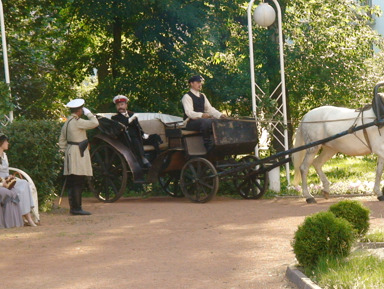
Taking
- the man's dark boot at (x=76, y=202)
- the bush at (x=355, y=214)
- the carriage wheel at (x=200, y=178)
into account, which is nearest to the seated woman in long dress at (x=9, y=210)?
the man's dark boot at (x=76, y=202)

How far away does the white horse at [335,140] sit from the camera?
49.5ft

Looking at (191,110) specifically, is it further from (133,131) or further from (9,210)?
(9,210)

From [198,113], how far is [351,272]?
26.1ft

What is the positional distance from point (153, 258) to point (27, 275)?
1477mm

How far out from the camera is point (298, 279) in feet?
26.0

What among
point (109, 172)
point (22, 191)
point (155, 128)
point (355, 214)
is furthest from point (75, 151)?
point (355, 214)

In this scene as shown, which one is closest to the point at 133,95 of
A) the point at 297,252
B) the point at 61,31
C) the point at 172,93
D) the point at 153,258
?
the point at 172,93

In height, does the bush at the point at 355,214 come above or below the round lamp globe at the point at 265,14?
below

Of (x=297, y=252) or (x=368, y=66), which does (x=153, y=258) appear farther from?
(x=368, y=66)

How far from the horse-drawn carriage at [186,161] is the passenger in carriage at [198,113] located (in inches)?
6.4

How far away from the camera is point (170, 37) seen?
20.4m

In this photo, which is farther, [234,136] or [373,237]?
[234,136]

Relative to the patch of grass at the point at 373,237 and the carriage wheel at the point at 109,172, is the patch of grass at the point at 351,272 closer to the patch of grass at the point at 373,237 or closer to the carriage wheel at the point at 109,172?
the patch of grass at the point at 373,237

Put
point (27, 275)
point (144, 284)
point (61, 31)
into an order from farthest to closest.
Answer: point (61, 31) < point (27, 275) < point (144, 284)
